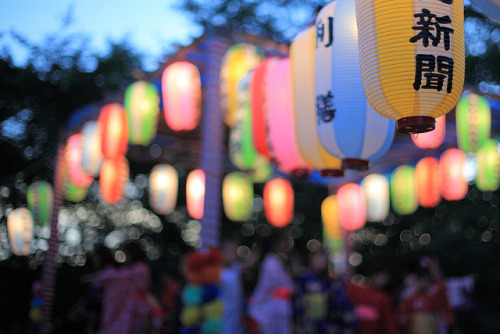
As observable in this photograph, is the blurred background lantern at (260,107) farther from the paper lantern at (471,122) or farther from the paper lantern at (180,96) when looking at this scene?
the paper lantern at (471,122)

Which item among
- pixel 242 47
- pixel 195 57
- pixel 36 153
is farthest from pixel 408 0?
pixel 36 153

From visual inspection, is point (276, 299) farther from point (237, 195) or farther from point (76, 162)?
point (76, 162)

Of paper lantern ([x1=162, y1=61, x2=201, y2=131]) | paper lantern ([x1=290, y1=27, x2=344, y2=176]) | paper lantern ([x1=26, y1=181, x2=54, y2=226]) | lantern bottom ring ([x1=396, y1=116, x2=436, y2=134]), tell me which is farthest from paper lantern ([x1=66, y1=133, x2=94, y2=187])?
lantern bottom ring ([x1=396, y1=116, x2=436, y2=134])

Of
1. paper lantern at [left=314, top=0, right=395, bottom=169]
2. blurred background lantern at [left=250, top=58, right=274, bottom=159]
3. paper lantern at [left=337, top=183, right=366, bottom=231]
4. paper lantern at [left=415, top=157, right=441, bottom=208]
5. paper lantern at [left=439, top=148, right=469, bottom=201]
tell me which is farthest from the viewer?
paper lantern at [left=337, top=183, right=366, bottom=231]

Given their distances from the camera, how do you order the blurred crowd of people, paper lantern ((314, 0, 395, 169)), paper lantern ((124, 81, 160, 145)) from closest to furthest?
paper lantern ((314, 0, 395, 169)) → the blurred crowd of people → paper lantern ((124, 81, 160, 145))

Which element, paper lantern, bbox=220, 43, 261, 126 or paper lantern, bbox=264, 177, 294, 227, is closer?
paper lantern, bbox=220, 43, 261, 126

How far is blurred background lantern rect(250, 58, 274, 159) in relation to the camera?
5.05 m

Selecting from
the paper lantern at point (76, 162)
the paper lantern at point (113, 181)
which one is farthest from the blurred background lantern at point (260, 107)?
the paper lantern at point (76, 162)

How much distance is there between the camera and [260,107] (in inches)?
202

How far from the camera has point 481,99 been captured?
23.0ft

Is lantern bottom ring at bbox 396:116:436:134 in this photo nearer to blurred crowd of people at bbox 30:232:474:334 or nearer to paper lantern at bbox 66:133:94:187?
blurred crowd of people at bbox 30:232:474:334

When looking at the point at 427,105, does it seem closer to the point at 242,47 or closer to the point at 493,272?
the point at 242,47

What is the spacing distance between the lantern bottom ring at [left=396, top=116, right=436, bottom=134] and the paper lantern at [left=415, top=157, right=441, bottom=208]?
6.93 m

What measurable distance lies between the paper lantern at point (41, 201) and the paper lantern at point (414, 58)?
8.76m
